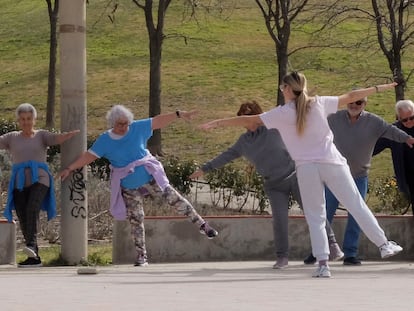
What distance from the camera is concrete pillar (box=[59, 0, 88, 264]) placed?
11164 mm

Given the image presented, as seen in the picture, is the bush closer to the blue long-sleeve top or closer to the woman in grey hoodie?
the woman in grey hoodie

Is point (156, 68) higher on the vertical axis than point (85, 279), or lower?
higher

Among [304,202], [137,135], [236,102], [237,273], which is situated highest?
[236,102]

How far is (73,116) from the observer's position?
Result: 11336 mm

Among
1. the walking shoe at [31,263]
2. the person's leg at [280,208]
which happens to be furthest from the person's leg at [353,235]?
the walking shoe at [31,263]

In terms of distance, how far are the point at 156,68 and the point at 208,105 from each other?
7.43 m

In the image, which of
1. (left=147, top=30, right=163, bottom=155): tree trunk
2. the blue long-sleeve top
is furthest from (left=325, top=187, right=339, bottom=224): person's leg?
(left=147, top=30, right=163, bottom=155): tree trunk

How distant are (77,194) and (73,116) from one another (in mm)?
819

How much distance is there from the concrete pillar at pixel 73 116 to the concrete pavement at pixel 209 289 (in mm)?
814

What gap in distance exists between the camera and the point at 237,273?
9664 millimetres

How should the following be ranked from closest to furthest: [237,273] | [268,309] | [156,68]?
[268,309] → [237,273] → [156,68]

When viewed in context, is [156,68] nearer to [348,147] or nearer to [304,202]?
[348,147]

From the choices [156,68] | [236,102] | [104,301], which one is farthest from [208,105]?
[104,301]

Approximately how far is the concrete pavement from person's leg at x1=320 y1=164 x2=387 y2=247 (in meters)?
0.39
